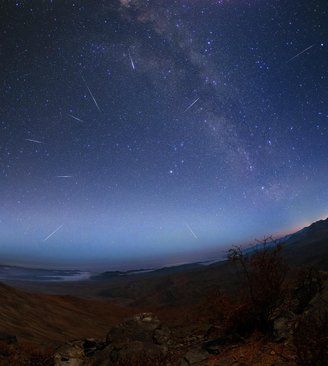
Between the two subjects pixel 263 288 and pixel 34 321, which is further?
pixel 34 321

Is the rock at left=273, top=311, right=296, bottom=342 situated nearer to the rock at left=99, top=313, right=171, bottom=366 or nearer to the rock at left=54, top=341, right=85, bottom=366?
the rock at left=99, top=313, right=171, bottom=366

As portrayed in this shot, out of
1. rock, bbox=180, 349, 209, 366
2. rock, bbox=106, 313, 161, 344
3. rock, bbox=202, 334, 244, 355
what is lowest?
rock, bbox=180, 349, 209, 366

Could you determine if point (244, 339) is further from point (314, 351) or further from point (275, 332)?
point (314, 351)

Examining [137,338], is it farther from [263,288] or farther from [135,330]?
[263,288]

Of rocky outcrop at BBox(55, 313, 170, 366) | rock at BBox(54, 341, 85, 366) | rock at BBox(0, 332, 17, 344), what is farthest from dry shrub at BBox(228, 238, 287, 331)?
rock at BBox(0, 332, 17, 344)

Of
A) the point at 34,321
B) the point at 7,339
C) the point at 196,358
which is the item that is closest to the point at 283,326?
the point at 196,358

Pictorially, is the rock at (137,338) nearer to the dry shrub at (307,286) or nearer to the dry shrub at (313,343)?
the dry shrub at (307,286)

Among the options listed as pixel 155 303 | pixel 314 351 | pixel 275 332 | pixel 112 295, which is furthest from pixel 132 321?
pixel 112 295

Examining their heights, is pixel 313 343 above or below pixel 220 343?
above

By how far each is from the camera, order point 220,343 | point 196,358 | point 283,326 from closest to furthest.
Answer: point 283,326 < point 196,358 < point 220,343

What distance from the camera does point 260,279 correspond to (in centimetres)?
855

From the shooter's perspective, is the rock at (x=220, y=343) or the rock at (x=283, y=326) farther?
the rock at (x=220, y=343)

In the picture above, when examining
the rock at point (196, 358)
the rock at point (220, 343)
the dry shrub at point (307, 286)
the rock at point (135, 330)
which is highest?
the dry shrub at point (307, 286)

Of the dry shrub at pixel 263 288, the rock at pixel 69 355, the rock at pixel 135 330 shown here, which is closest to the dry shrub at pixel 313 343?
the dry shrub at pixel 263 288
